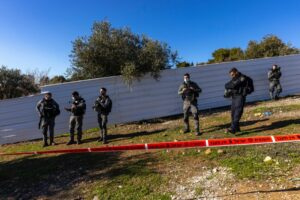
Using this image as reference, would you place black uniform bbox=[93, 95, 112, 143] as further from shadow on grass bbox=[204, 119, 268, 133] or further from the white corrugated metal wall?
shadow on grass bbox=[204, 119, 268, 133]

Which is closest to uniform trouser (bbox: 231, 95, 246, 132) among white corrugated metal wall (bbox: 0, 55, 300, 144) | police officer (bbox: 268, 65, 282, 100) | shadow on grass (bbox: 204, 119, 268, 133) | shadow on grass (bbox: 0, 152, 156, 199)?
shadow on grass (bbox: 204, 119, 268, 133)

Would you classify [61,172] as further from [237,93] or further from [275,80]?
[275,80]

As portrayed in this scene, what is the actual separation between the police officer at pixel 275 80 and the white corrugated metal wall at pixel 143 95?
65cm

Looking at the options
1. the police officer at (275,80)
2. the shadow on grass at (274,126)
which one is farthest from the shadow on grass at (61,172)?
the police officer at (275,80)

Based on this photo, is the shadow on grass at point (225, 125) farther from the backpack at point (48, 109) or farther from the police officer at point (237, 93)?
the backpack at point (48, 109)

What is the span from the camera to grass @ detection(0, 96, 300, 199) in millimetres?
5754

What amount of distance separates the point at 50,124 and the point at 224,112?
6.92 m

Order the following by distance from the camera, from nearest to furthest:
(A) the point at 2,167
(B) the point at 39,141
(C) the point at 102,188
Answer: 1. (C) the point at 102,188
2. (A) the point at 2,167
3. (B) the point at 39,141

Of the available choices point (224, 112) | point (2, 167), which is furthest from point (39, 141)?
point (224, 112)

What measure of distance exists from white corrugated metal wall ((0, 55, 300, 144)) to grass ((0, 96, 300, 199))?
308cm

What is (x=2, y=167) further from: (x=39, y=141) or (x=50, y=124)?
(x=39, y=141)

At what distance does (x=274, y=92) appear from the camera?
15.5 m

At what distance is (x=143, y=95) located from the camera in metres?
13.8

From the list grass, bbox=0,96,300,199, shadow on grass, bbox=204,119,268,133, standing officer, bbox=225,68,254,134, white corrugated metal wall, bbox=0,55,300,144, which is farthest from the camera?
white corrugated metal wall, bbox=0,55,300,144
